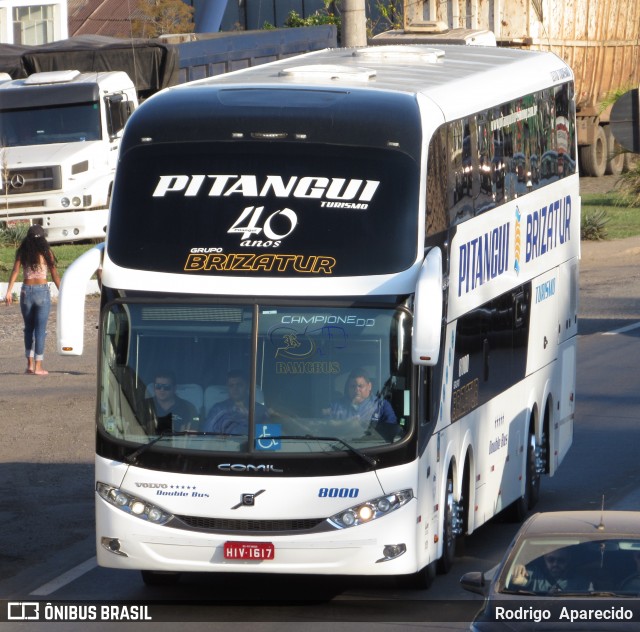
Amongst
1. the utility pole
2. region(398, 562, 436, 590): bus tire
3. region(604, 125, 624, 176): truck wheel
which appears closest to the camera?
region(398, 562, 436, 590): bus tire

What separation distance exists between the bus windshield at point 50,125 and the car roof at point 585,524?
25.5 meters

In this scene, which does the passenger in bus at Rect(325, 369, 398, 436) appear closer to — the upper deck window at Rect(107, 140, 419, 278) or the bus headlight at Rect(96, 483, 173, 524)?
the upper deck window at Rect(107, 140, 419, 278)

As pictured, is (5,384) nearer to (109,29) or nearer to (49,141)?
(49,141)

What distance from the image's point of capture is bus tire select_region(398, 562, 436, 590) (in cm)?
1111

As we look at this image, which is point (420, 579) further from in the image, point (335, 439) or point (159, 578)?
point (159, 578)

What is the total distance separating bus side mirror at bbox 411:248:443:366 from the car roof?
1350 mm

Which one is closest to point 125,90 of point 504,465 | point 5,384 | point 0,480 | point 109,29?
point 5,384

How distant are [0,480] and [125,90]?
19.1 metres

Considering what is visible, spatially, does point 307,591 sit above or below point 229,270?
below

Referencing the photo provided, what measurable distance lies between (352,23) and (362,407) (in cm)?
1125

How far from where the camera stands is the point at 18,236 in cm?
3259

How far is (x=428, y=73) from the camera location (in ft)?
42.1

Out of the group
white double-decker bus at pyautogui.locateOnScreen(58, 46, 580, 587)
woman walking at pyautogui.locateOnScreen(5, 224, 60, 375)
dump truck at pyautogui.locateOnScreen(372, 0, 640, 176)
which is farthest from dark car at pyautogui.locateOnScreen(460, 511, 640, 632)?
dump truck at pyautogui.locateOnScreen(372, 0, 640, 176)

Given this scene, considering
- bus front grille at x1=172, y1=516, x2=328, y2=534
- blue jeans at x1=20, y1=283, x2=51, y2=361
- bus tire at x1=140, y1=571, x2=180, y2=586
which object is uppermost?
bus front grille at x1=172, y1=516, x2=328, y2=534
